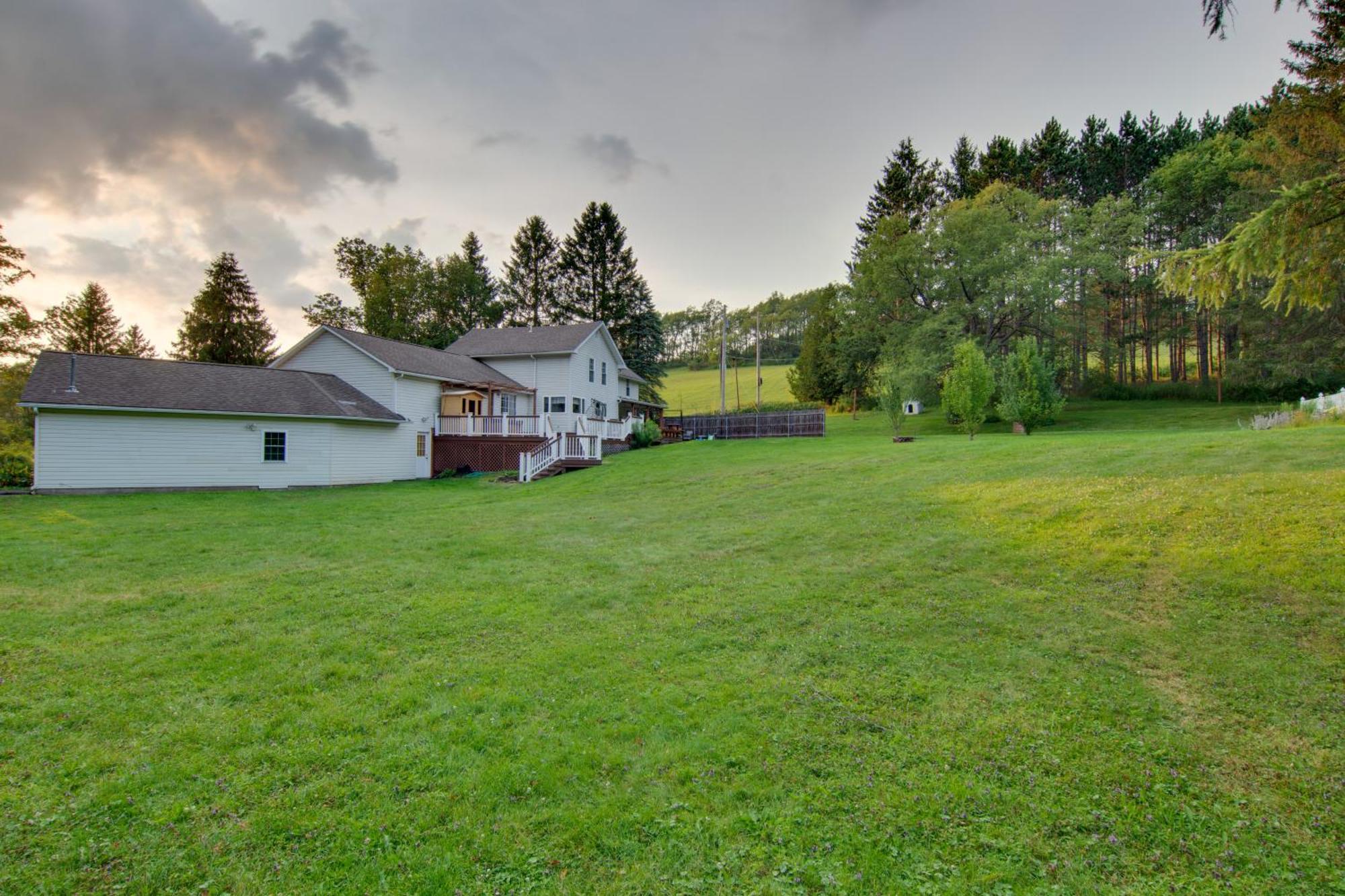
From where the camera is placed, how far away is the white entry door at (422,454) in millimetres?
23078

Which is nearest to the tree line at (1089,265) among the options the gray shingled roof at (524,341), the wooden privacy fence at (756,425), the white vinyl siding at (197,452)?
the wooden privacy fence at (756,425)

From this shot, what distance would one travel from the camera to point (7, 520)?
38.7 feet

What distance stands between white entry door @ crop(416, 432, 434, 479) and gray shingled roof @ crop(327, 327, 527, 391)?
258 cm

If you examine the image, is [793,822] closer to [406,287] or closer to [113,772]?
[113,772]

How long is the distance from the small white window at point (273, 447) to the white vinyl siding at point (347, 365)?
3925 millimetres

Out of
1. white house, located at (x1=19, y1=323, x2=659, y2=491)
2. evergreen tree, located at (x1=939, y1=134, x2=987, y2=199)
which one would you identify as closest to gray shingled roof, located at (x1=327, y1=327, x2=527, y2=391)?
white house, located at (x1=19, y1=323, x2=659, y2=491)

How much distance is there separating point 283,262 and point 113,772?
26.6 metres

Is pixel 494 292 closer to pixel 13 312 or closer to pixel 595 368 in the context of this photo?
pixel 595 368

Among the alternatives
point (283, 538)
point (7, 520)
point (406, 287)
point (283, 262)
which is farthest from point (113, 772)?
point (406, 287)

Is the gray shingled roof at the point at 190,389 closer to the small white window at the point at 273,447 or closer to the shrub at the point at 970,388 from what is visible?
the small white window at the point at 273,447

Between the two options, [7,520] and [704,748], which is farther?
[7,520]

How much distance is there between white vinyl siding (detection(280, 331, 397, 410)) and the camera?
2252cm

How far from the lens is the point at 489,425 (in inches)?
911

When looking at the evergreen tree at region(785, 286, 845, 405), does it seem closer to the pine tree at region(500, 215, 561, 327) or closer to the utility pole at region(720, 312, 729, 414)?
the utility pole at region(720, 312, 729, 414)
